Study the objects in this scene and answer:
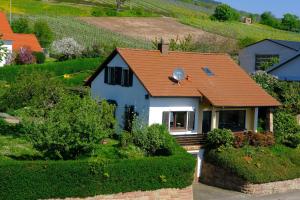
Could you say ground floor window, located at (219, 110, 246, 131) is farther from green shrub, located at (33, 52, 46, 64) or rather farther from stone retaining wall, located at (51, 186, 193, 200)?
green shrub, located at (33, 52, 46, 64)

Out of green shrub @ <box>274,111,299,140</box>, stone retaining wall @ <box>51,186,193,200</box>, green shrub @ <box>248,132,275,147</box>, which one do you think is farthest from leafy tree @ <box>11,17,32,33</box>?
stone retaining wall @ <box>51,186,193,200</box>

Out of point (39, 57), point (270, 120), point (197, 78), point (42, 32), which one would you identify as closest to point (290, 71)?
point (270, 120)

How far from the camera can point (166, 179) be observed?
3197cm

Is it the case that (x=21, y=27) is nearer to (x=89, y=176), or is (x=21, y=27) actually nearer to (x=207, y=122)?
(x=207, y=122)

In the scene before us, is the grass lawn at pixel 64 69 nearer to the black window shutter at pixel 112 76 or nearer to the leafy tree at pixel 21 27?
the black window shutter at pixel 112 76

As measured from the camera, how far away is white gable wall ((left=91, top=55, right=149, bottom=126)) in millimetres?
38344

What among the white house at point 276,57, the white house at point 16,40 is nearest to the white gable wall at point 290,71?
the white house at point 276,57

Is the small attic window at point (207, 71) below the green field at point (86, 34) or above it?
below

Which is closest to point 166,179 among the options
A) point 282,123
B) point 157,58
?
point 157,58

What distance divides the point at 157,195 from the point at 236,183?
20.8 feet

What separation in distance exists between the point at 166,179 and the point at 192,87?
913cm

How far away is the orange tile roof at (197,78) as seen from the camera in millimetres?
38656

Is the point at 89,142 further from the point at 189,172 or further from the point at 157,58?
the point at 157,58

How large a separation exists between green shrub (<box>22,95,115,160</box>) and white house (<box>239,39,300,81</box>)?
2783 cm
